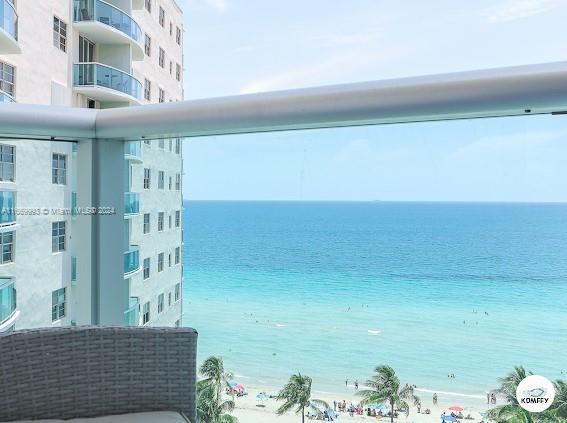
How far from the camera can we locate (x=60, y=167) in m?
2.27

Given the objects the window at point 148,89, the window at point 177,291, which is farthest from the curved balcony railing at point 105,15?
the window at point 177,291

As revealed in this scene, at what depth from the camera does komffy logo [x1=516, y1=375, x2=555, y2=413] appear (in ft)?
5.98

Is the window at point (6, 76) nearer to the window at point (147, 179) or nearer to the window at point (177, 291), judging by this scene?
the window at point (147, 179)

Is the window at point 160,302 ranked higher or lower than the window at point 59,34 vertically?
lower

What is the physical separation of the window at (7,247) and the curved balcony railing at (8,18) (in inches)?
468

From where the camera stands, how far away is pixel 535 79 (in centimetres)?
146

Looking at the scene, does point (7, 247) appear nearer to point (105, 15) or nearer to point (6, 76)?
point (6, 76)

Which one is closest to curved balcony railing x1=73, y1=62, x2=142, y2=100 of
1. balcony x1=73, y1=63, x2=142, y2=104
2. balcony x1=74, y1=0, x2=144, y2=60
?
balcony x1=73, y1=63, x2=142, y2=104

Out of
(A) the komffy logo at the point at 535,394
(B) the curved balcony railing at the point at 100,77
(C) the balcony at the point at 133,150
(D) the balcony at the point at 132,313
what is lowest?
(A) the komffy logo at the point at 535,394

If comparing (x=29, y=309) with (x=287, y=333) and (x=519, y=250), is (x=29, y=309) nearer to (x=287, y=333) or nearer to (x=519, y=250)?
(x=287, y=333)

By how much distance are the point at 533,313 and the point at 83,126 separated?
5.27 ft

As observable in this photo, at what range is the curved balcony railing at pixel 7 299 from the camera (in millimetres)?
2214

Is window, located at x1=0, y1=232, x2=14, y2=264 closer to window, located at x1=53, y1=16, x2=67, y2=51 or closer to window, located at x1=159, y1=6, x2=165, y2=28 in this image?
window, located at x1=53, y1=16, x2=67, y2=51

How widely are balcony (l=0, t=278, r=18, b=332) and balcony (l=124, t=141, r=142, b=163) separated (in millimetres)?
627
